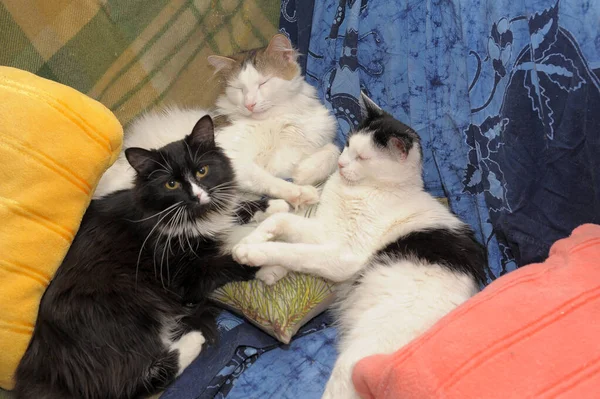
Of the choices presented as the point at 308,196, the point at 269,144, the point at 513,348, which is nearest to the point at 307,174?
the point at 308,196

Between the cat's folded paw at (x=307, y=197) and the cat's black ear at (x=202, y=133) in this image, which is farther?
the cat's folded paw at (x=307, y=197)

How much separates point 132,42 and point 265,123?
0.61m

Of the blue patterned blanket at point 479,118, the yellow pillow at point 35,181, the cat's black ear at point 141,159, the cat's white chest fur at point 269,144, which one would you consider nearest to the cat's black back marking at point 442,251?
the blue patterned blanket at point 479,118

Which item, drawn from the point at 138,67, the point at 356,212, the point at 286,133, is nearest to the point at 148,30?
the point at 138,67

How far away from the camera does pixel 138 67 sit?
179cm

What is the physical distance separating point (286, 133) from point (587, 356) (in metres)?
1.37

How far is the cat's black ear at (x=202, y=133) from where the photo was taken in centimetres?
151

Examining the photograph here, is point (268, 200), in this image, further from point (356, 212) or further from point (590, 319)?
point (590, 319)

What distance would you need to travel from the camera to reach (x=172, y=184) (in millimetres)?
1445

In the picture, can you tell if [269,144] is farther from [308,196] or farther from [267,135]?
[308,196]

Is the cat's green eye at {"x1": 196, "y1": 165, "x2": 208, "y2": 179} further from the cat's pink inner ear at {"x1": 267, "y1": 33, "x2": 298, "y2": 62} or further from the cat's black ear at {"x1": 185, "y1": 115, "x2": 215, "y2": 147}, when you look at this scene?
the cat's pink inner ear at {"x1": 267, "y1": 33, "x2": 298, "y2": 62}

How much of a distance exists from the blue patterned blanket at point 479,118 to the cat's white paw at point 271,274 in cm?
19

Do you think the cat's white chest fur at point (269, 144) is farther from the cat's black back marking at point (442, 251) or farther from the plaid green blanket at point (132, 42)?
the cat's black back marking at point (442, 251)

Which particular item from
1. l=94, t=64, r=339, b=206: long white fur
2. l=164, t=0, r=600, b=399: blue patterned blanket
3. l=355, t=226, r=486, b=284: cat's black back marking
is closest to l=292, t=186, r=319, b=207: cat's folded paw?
l=94, t=64, r=339, b=206: long white fur
